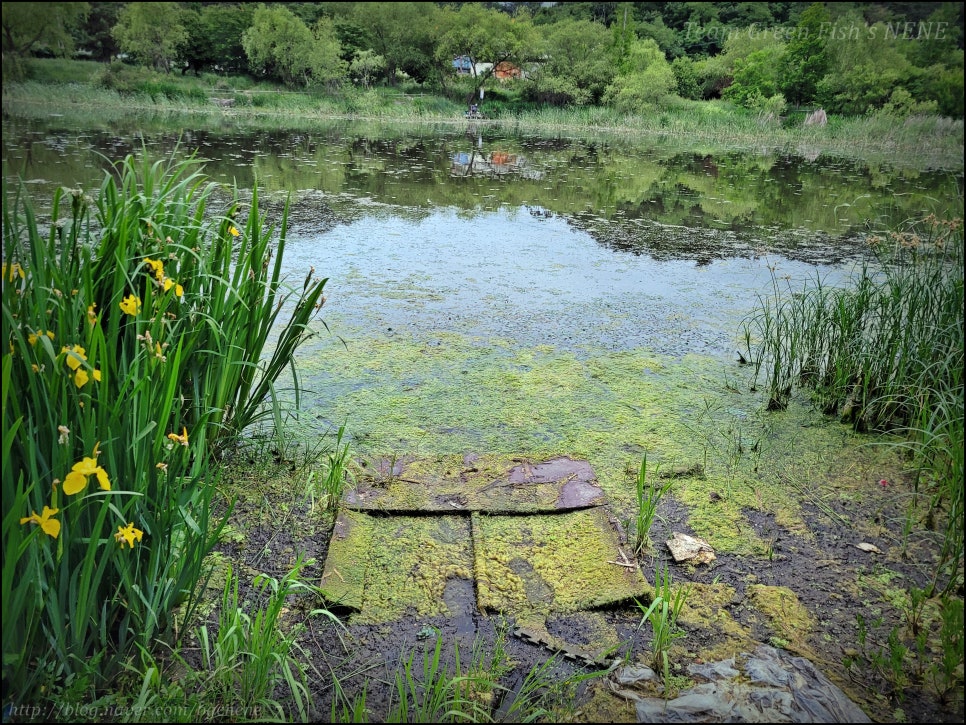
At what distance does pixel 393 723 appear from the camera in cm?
121

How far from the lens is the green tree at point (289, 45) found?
202 inches

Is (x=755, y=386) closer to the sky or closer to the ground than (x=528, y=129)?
closer to the ground

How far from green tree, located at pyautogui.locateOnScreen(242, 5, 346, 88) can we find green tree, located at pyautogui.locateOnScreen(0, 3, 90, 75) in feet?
10.5

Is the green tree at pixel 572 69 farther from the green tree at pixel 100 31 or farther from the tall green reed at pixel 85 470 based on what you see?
the tall green reed at pixel 85 470

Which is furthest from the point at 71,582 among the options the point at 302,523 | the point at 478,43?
the point at 478,43

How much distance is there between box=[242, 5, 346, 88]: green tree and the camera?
202 inches

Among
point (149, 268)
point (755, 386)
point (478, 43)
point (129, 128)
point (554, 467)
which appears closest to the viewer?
point (149, 268)

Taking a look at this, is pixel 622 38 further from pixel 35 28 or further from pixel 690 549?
pixel 35 28

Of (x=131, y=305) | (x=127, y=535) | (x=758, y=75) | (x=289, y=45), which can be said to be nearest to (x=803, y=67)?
(x=758, y=75)

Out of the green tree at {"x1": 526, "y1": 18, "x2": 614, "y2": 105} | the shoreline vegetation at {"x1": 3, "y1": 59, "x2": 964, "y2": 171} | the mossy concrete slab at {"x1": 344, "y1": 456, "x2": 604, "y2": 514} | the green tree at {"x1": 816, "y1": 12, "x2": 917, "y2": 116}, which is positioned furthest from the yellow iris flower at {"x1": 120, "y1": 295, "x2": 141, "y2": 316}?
the green tree at {"x1": 526, "y1": 18, "x2": 614, "y2": 105}

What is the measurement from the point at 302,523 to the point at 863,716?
4.69 feet

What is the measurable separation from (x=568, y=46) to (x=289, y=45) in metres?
18.3

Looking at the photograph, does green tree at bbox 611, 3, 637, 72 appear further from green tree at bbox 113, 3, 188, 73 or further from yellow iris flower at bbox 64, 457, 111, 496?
yellow iris flower at bbox 64, 457, 111, 496

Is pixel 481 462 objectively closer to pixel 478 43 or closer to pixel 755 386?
pixel 755 386
